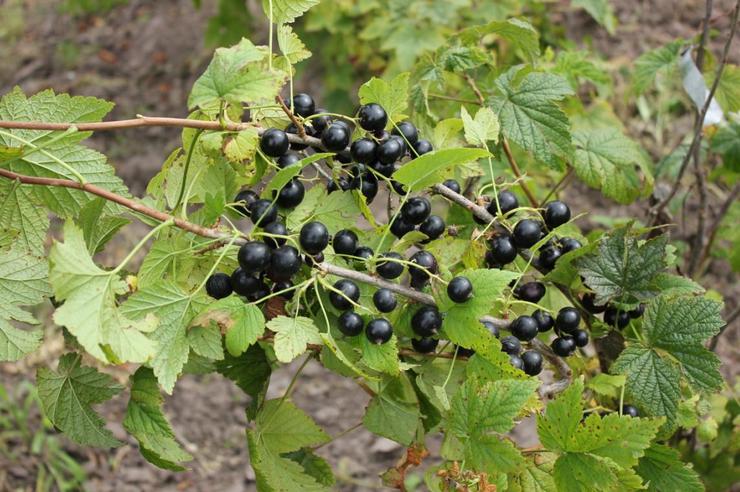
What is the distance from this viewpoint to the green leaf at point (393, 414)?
150 centimetres

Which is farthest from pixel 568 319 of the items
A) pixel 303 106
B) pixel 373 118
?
pixel 303 106

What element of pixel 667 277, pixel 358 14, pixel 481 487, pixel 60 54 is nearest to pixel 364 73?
pixel 358 14

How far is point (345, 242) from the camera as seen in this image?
136 cm

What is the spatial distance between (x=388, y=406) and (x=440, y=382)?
0.41ft

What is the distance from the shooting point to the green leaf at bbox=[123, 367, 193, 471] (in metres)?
1.38

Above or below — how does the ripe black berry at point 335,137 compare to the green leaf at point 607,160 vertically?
above

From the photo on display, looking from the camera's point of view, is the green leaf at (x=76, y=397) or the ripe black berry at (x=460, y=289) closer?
the ripe black berry at (x=460, y=289)

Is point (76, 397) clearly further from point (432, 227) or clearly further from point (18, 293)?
point (432, 227)

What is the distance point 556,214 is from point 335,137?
18.0 inches

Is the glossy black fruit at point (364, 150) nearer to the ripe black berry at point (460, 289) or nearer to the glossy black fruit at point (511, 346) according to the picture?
the ripe black berry at point (460, 289)

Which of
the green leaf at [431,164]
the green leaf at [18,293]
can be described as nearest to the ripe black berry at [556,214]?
the green leaf at [431,164]

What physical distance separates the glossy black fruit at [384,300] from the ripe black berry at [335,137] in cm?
26

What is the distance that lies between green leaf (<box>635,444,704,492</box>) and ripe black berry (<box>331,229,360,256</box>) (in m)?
0.68

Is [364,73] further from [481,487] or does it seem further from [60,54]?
[481,487]
